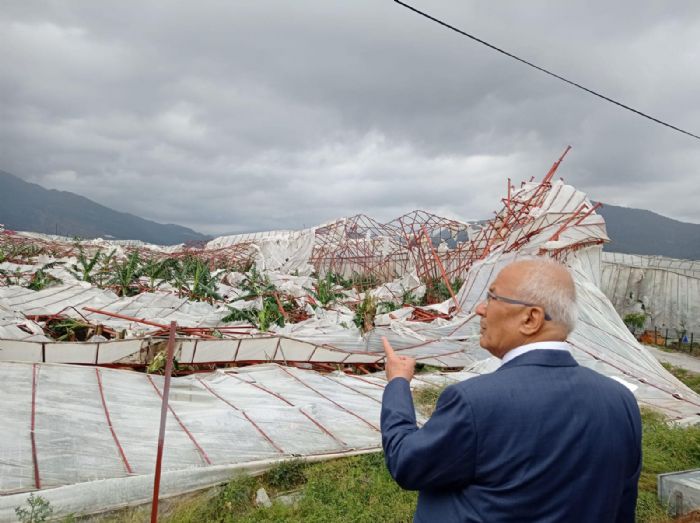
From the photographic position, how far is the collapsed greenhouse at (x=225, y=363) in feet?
11.6

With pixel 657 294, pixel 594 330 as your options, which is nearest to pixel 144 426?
pixel 594 330

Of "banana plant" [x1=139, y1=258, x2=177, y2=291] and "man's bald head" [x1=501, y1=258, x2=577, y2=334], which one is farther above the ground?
"man's bald head" [x1=501, y1=258, x2=577, y2=334]

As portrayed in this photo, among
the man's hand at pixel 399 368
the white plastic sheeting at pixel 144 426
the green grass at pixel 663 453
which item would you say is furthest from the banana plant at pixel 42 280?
the man's hand at pixel 399 368

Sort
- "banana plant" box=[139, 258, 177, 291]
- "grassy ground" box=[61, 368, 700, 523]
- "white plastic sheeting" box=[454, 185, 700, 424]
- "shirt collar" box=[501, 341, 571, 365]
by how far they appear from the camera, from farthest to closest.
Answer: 1. "banana plant" box=[139, 258, 177, 291]
2. "white plastic sheeting" box=[454, 185, 700, 424]
3. "grassy ground" box=[61, 368, 700, 523]
4. "shirt collar" box=[501, 341, 571, 365]

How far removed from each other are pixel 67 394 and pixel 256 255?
2004cm

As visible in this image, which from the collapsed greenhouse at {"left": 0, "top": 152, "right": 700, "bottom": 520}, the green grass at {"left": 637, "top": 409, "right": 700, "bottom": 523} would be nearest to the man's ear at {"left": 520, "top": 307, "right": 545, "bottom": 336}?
the collapsed greenhouse at {"left": 0, "top": 152, "right": 700, "bottom": 520}

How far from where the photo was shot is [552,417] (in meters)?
1.22

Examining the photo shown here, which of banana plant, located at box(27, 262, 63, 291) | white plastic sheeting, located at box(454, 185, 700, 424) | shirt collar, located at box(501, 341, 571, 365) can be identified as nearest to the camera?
shirt collar, located at box(501, 341, 571, 365)

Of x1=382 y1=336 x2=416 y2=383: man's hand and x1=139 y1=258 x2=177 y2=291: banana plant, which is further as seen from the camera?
x1=139 y1=258 x2=177 y2=291: banana plant

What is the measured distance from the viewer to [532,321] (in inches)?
53.0

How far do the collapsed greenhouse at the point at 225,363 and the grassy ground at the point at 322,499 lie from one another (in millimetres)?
112

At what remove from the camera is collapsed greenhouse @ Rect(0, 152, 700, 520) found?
3545mm

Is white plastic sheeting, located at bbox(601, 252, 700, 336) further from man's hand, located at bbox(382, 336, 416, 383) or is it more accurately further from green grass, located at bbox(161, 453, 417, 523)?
man's hand, located at bbox(382, 336, 416, 383)

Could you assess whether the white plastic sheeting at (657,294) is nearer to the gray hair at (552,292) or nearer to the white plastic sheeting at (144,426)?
the white plastic sheeting at (144,426)
